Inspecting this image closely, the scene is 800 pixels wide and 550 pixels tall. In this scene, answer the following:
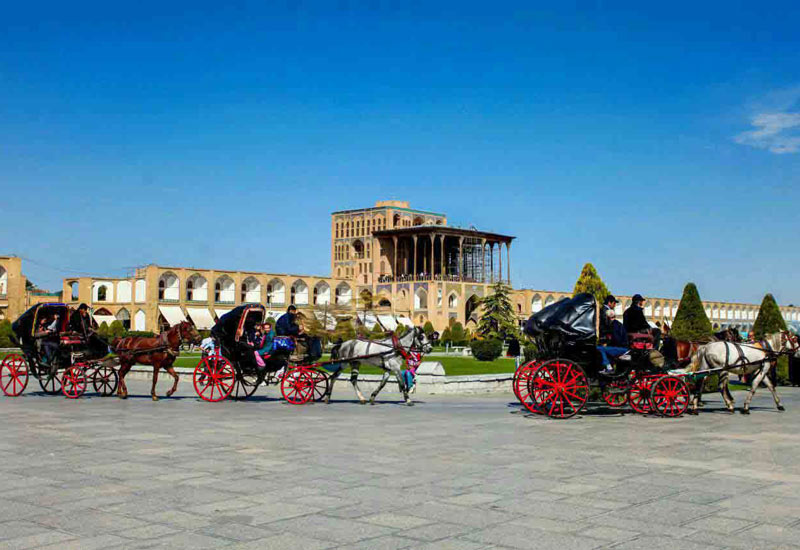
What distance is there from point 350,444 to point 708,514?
179 inches

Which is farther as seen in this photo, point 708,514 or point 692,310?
point 692,310

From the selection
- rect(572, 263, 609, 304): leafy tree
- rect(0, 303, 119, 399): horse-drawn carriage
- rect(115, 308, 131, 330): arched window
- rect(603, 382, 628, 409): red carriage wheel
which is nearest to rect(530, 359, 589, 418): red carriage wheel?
rect(603, 382, 628, 409): red carriage wheel

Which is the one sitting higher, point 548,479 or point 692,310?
point 692,310

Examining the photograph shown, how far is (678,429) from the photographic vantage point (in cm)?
1126

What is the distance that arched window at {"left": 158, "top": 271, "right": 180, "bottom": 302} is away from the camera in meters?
57.7

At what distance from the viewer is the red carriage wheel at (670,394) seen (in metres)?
12.8

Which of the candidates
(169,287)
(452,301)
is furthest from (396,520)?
(452,301)

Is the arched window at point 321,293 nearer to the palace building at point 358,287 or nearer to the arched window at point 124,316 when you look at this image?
the palace building at point 358,287

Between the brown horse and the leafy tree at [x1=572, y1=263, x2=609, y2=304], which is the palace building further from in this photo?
the brown horse

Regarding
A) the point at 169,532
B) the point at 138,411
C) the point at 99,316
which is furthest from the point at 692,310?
the point at 99,316

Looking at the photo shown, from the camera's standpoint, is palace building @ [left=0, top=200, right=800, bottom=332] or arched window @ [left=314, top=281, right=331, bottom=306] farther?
arched window @ [left=314, top=281, right=331, bottom=306]

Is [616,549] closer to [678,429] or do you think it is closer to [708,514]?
[708,514]

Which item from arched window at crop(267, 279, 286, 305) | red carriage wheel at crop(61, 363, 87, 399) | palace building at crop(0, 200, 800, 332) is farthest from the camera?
arched window at crop(267, 279, 286, 305)

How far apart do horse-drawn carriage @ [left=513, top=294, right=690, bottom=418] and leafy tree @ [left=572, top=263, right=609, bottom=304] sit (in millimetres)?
12817
